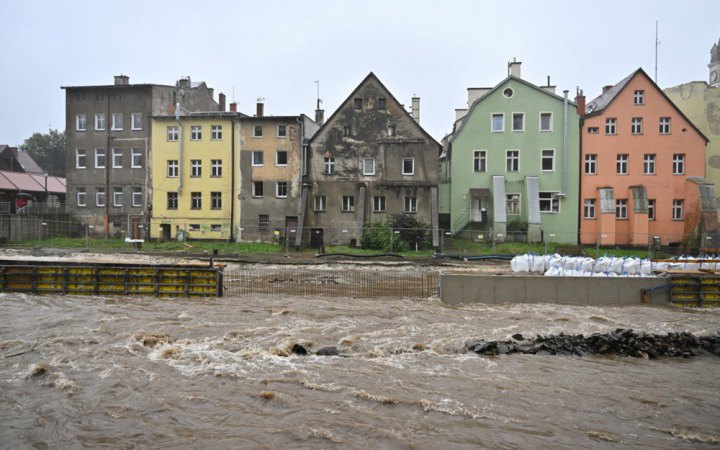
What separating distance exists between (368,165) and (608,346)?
30420 mm

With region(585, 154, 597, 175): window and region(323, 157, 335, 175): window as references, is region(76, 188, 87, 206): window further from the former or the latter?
region(585, 154, 597, 175): window

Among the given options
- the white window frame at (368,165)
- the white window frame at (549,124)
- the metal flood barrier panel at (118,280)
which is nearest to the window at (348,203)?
the white window frame at (368,165)

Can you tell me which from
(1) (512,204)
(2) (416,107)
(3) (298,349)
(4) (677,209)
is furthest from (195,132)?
(4) (677,209)

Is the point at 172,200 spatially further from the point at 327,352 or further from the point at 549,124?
the point at 327,352

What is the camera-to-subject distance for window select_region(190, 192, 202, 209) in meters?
44.1

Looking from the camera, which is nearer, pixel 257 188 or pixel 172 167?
pixel 257 188

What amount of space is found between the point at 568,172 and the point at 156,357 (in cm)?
3656

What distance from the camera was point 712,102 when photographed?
44938 mm

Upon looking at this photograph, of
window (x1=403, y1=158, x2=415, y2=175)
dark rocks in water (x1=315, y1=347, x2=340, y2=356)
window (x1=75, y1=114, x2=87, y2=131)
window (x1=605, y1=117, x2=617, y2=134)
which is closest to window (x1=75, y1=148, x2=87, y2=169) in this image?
window (x1=75, y1=114, x2=87, y2=131)

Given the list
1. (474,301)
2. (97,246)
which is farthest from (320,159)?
(474,301)

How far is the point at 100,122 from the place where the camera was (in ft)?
149

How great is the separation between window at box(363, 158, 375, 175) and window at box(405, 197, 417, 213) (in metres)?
3.64

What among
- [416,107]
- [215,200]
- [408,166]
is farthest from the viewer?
[416,107]

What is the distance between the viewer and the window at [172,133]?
4466cm
